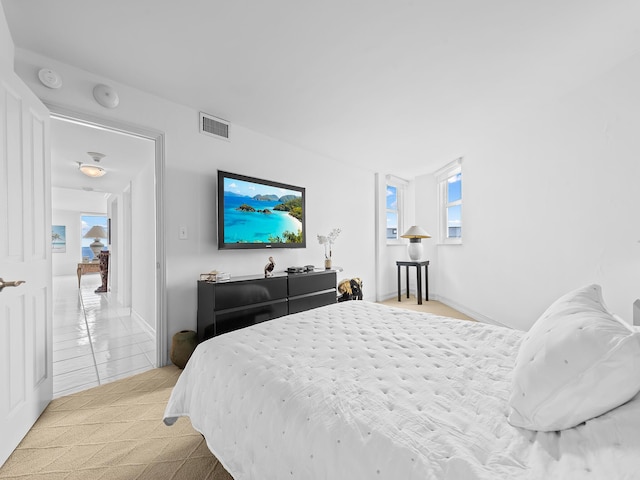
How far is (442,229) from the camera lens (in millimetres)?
5320

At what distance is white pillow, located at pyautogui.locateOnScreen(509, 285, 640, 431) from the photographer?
2.30ft

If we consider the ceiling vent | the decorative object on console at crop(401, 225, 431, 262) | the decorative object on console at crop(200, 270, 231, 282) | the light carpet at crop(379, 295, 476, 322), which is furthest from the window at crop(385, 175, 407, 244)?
the decorative object on console at crop(200, 270, 231, 282)

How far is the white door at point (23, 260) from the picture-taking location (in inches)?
57.8

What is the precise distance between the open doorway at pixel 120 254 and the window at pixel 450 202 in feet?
14.4

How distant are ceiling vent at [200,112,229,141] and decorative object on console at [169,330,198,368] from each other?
2.03 meters

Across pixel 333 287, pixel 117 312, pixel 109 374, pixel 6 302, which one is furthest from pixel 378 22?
pixel 117 312

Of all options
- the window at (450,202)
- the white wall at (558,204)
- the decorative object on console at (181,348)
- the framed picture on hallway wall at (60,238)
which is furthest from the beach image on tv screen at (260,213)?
the framed picture on hallway wall at (60,238)

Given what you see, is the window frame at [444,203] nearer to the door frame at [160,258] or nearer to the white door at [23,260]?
the door frame at [160,258]

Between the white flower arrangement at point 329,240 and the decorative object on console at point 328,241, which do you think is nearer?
the decorative object on console at point 328,241

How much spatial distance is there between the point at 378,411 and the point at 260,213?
2.70 meters

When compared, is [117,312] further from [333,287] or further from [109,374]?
[333,287]

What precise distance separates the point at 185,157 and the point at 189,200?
43cm

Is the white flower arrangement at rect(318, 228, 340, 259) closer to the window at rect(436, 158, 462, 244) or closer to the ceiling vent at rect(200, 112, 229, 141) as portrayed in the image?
the ceiling vent at rect(200, 112, 229, 141)

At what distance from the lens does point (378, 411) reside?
2.84 ft
